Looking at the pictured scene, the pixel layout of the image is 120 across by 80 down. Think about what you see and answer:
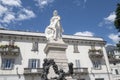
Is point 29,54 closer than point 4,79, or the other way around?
point 4,79

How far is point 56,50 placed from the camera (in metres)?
12.4

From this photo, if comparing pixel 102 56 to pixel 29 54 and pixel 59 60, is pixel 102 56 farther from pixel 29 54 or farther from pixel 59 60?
pixel 59 60

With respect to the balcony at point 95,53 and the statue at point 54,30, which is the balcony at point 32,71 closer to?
the balcony at point 95,53

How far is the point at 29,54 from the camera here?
31.7 m

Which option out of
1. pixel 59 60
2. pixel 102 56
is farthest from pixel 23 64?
pixel 59 60

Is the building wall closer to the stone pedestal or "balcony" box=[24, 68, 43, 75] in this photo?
"balcony" box=[24, 68, 43, 75]

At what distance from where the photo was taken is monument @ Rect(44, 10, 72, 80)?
1078cm

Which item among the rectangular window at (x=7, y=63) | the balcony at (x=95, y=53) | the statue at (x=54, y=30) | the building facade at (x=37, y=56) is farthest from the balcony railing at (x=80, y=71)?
the statue at (x=54, y=30)

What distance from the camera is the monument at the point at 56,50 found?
35.4ft

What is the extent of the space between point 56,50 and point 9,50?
19383 millimetres

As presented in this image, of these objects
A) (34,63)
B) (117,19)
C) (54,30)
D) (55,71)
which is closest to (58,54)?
(55,71)

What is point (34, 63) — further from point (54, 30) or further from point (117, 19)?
point (54, 30)

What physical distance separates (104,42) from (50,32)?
26.8m

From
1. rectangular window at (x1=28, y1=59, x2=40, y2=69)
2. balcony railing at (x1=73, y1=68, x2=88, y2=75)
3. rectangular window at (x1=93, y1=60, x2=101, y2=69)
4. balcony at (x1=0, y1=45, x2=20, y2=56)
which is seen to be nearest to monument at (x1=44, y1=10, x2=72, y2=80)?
balcony at (x1=0, y1=45, x2=20, y2=56)
